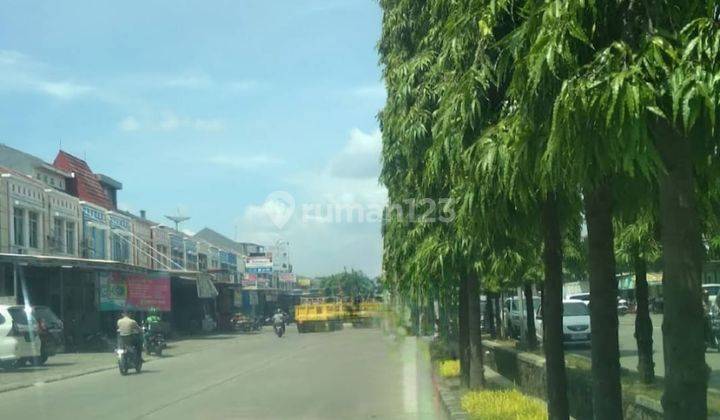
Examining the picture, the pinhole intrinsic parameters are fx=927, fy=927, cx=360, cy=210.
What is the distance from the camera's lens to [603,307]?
6328 millimetres

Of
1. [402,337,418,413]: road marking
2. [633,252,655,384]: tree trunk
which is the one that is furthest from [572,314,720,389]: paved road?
[402,337,418,413]: road marking

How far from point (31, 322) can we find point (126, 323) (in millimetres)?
3897

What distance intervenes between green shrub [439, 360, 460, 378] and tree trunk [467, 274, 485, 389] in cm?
381

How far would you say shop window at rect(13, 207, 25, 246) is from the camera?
120ft

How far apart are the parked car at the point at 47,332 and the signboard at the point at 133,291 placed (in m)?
7.84

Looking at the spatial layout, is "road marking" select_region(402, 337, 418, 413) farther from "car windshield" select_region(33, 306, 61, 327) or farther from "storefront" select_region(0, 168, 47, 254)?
"storefront" select_region(0, 168, 47, 254)

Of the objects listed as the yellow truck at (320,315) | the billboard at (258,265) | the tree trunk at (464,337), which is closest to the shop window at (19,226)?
the yellow truck at (320,315)

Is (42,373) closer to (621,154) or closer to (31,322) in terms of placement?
(31,322)

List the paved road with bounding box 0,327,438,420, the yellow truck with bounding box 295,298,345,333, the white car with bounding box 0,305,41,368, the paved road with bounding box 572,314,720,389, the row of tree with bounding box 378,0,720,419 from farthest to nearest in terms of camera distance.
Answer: the yellow truck with bounding box 295,298,345,333
the white car with bounding box 0,305,41,368
the paved road with bounding box 572,314,720,389
the paved road with bounding box 0,327,438,420
the row of tree with bounding box 378,0,720,419

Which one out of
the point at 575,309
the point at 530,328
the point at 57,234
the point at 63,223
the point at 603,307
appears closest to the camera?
the point at 603,307

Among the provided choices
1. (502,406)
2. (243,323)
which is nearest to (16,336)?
(502,406)

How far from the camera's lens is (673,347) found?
466 centimetres

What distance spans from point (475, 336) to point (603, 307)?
8831 mm

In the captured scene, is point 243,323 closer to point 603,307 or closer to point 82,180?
point 82,180
